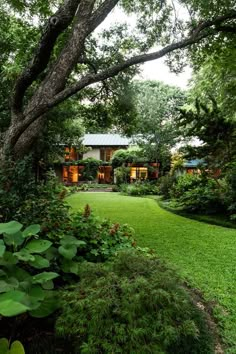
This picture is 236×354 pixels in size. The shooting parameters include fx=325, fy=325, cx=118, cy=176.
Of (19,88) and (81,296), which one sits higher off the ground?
(19,88)

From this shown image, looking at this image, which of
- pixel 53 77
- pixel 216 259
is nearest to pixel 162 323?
pixel 216 259

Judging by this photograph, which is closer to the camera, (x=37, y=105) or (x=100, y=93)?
(x=37, y=105)

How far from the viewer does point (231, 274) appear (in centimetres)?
536

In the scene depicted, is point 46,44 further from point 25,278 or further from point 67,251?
point 25,278

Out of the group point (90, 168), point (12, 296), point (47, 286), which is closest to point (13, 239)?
point (47, 286)

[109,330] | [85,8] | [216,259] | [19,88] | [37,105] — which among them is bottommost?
[216,259]

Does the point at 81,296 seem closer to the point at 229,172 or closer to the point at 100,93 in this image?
the point at 100,93

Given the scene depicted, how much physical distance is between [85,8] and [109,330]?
5.63 m

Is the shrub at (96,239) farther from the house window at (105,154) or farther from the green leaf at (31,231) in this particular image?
the house window at (105,154)

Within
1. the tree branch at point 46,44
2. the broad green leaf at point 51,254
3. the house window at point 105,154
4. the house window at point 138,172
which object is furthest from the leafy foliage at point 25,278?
the house window at point 105,154

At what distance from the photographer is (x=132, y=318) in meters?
2.49

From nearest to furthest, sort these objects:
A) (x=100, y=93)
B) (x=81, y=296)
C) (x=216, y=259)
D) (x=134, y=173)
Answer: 1. (x=81, y=296)
2. (x=216, y=259)
3. (x=100, y=93)
4. (x=134, y=173)

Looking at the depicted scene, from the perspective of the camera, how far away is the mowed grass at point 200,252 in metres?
4.05

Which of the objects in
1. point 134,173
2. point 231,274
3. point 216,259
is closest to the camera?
point 231,274
